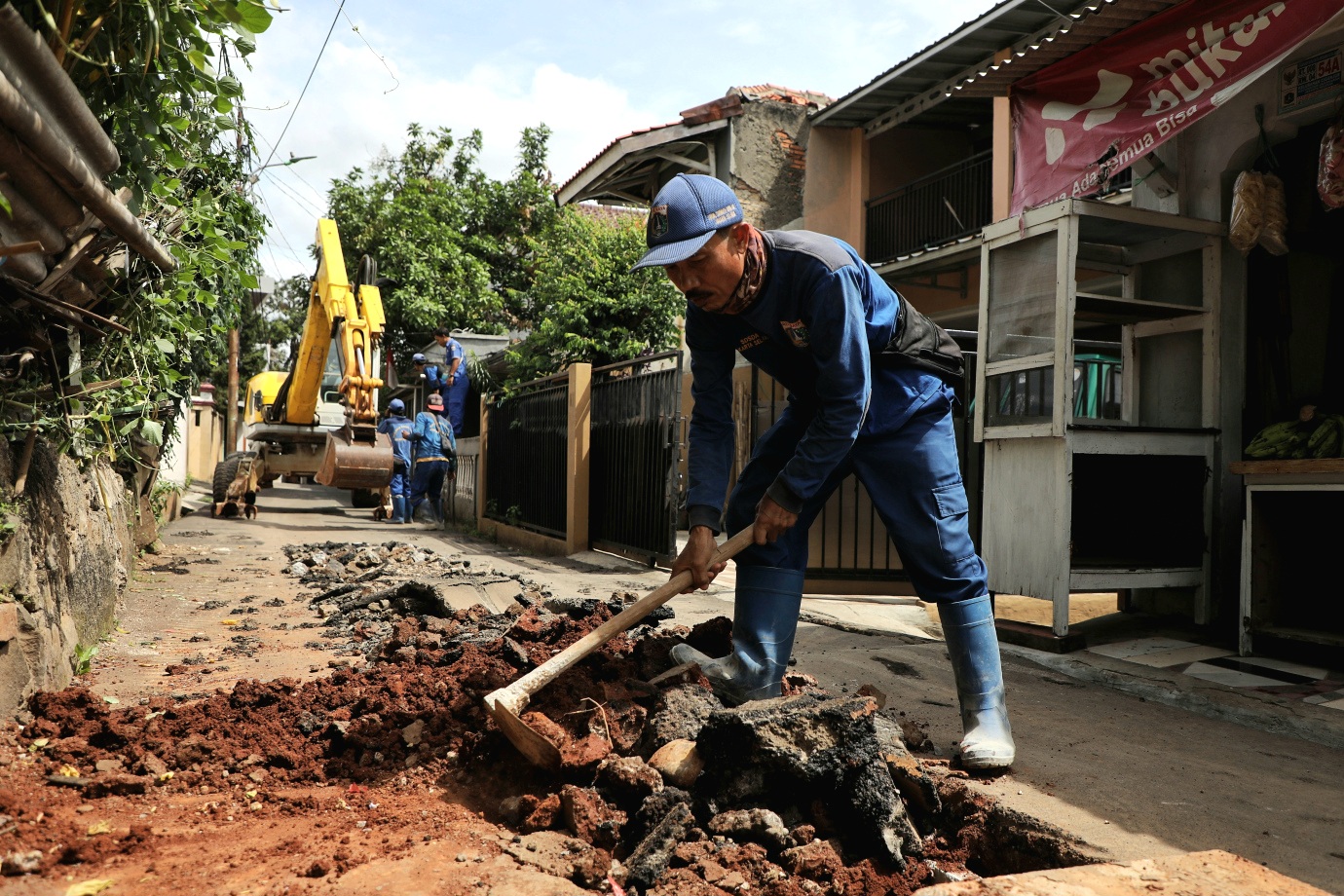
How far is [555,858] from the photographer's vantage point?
226 cm

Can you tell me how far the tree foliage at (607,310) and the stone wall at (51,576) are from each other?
263 inches

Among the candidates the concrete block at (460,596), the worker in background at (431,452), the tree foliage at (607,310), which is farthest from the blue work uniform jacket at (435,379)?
the concrete block at (460,596)

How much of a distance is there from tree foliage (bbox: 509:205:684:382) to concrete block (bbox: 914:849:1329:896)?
937 centimetres

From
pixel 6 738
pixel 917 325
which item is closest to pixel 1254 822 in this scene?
pixel 917 325

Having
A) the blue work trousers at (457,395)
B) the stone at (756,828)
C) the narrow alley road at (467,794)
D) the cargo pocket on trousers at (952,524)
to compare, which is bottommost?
the narrow alley road at (467,794)

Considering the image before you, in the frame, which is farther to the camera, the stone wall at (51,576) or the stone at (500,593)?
the stone at (500,593)

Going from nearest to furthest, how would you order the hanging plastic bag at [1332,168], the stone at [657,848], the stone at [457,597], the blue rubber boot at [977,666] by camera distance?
the stone at [657,848]
the blue rubber boot at [977,666]
the hanging plastic bag at [1332,168]
the stone at [457,597]

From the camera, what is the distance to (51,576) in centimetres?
356

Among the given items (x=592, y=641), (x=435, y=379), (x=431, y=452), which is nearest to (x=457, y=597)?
(x=592, y=641)

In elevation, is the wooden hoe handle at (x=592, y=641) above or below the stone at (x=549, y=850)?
above

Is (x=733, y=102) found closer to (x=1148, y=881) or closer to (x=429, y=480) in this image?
(x=429, y=480)

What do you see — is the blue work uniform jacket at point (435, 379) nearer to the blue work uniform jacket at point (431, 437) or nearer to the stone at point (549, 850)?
the blue work uniform jacket at point (431, 437)

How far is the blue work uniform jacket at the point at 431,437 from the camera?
13.2 meters

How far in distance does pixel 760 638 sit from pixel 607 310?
334 inches
